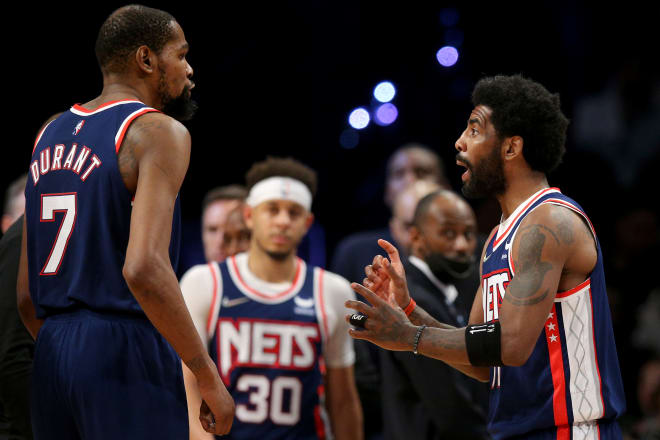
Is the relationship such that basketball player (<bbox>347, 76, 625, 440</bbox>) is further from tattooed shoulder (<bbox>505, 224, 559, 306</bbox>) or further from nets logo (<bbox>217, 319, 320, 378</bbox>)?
nets logo (<bbox>217, 319, 320, 378</bbox>)

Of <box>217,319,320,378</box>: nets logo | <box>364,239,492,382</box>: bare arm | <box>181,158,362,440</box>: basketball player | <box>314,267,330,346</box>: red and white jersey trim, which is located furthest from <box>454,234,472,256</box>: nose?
<box>364,239,492,382</box>: bare arm

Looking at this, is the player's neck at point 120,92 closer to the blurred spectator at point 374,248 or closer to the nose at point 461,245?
the nose at point 461,245

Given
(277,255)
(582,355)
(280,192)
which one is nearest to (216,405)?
(582,355)

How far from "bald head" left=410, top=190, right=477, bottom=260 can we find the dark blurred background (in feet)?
7.72

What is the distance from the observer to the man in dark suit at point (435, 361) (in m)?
4.24

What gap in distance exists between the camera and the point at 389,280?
3010 mm

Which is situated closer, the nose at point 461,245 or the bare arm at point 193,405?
the bare arm at point 193,405

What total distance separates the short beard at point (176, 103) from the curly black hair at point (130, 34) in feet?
0.41

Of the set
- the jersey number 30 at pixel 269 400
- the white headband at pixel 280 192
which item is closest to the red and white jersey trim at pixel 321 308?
the jersey number 30 at pixel 269 400

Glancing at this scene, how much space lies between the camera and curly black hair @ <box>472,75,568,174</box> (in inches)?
116

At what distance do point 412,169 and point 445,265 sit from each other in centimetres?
168

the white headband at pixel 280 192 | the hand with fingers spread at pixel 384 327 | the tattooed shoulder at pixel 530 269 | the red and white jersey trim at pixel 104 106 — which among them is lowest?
the hand with fingers spread at pixel 384 327

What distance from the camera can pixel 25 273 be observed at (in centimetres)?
283

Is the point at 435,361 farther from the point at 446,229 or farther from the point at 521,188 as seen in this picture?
the point at 521,188
